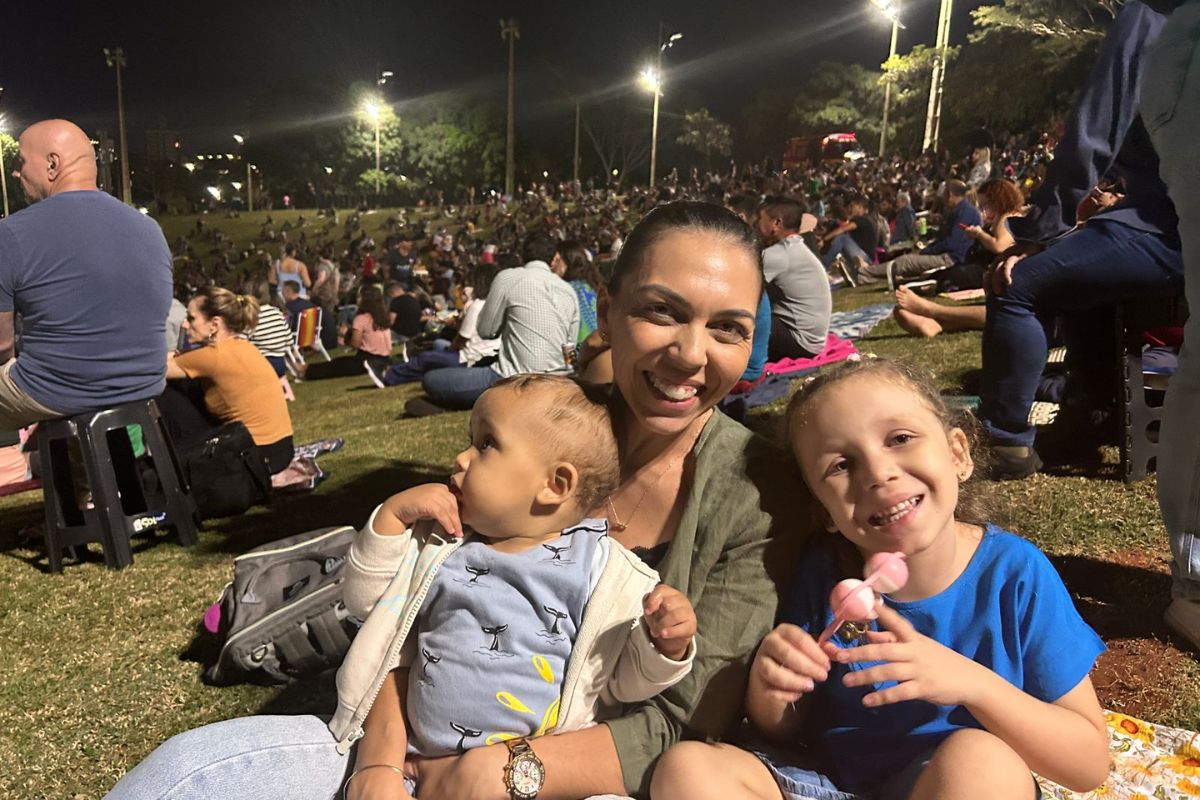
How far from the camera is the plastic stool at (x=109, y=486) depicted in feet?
13.9

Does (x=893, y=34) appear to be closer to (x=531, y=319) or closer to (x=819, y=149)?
(x=819, y=149)

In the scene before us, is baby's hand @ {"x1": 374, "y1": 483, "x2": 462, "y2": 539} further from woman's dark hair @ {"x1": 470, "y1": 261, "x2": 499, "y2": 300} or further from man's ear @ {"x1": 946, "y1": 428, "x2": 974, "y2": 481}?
woman's dark hair @ {"x1": 470, "y1": 261, "x2": 499, "y2": 300}

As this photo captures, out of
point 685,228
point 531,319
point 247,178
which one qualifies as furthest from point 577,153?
point 685,228

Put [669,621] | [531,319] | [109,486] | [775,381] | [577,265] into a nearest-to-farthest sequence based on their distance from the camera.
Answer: [669,621]
[109,486]
[775,381]
[531,319]
[577,265]

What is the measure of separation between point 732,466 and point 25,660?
325 centimetres

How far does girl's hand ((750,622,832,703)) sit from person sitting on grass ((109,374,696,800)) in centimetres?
20

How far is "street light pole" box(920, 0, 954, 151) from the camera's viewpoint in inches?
1072

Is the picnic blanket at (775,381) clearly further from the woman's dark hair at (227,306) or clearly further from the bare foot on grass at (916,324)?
the woman's dark hair at (227,306)

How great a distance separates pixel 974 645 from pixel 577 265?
8.23 m

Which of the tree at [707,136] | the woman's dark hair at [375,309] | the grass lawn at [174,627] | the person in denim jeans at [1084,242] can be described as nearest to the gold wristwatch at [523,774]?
the grass lawn at [174,627]

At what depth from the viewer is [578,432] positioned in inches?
67.5

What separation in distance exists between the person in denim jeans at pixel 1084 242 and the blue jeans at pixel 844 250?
1092 cm

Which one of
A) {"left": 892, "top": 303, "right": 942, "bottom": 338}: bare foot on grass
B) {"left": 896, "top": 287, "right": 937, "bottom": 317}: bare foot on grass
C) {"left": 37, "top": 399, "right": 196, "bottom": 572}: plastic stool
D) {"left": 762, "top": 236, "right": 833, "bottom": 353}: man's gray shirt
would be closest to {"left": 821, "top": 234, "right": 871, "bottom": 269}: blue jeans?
{"left": 762, "top": 236, "right": 833, "bottom": 353}: man's gray shirt

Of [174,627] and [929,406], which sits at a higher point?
[929,406]
